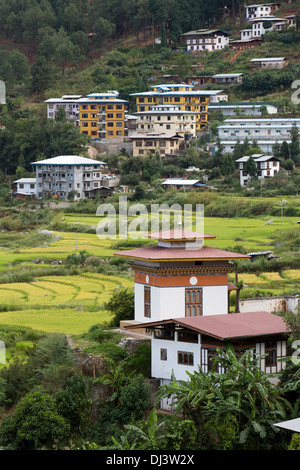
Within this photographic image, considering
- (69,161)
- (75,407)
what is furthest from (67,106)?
(75,407)

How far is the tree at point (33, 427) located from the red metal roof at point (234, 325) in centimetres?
336

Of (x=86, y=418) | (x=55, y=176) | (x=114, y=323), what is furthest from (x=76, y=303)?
(x=55, y=176)

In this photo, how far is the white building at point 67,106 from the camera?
70.2 m

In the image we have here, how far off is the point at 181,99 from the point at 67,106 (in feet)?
29.0

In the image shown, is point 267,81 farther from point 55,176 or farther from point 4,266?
point 4,266

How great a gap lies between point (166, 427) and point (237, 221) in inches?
1177

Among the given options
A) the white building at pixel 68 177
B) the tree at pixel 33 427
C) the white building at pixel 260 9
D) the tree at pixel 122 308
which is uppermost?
the white building at pixel 260 9

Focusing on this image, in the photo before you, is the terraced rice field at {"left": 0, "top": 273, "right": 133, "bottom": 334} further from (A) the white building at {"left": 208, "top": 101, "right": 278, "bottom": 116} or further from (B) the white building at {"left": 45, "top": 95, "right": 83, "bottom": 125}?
(B) the white building at {"left": 45, "top": 95, "right": 83, "bottom": 125}

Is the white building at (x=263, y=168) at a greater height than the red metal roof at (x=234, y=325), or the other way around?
the white building at (x=263, y=168)

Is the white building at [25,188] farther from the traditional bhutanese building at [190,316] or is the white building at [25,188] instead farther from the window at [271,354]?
the window at [271,354]

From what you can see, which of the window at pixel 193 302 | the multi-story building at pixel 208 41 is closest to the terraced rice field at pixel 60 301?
the window at pixel 193 302

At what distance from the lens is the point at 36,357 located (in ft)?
72.8

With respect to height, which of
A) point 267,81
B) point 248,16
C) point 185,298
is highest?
point 248,16

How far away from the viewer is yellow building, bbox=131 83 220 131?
67125 millimetres
